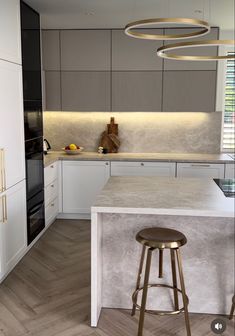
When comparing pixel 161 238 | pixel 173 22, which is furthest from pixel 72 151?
pixel 173 22

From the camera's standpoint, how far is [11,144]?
147 inches

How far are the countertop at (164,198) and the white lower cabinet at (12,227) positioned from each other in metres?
0.97

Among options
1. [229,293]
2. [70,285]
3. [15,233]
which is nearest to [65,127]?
[15,233]

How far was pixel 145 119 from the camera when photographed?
5.76m

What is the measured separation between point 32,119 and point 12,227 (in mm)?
1244

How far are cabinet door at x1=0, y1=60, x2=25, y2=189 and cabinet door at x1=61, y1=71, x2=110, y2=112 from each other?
1.53m

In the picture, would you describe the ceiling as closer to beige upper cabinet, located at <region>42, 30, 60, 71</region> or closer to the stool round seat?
beige upper cabinet, located at <region>42, 30, 60, 71</region>

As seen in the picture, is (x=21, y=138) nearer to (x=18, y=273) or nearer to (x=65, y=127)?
(x=18, y=273)

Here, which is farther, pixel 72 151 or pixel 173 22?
pixel 72 151

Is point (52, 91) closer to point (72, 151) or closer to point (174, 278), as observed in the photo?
point (72, 151)

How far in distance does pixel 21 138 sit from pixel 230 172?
2.67 meters

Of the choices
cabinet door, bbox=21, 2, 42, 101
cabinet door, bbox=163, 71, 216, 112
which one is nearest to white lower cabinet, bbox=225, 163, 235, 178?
cabinet door, bbox=163, 71, 216, 112

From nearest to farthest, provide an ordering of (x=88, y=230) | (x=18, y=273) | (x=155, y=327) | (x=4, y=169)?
1. (x=155, y=327)
2. (x=4, y=169)
3. (x=18, y=273)
4. (x=88, y=230)

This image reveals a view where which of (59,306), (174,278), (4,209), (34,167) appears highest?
(34,167)
